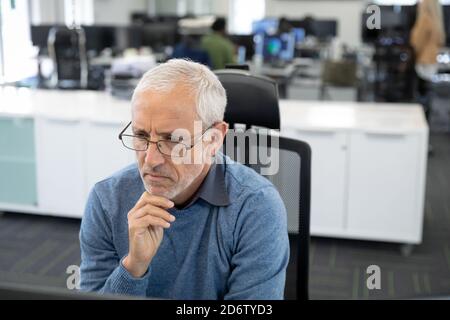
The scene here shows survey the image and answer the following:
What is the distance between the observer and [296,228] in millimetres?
1567

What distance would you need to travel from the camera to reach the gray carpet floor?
2.73 metres

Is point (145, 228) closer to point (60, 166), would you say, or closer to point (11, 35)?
point (11, 35)

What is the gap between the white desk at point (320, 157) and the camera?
3010 millimetres

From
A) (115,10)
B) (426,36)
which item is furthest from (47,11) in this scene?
(426,36)

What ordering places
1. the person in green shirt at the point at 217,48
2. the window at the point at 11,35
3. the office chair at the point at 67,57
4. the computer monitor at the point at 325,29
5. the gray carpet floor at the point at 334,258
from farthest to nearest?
the computer monitor at the point at 325,29, the office chair at the point at 67,57, the person in green shirt at the point at 217,48, the gray carpet floor at the point at 334,258, the window at the point at 11,35

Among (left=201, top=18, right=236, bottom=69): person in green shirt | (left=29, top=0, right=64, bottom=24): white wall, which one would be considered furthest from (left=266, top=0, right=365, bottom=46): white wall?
(left=201, top=18, right=236, bottom=69): person in green shirt

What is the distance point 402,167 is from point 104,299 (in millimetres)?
2707

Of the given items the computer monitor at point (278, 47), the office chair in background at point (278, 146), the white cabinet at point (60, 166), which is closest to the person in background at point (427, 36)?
the computer monitor at point (278, 47)

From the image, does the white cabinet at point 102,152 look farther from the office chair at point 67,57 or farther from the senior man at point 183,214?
the office chair at point 67,57

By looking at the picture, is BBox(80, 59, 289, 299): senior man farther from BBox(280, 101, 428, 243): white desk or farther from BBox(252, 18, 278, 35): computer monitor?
BBox(252, 18, 278, 35): computer monitor

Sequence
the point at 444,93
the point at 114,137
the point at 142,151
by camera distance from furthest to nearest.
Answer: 1. the point at 444,93
2. the point at 114,137
3. the point at 142,151

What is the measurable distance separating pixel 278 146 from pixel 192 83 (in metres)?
0.57
